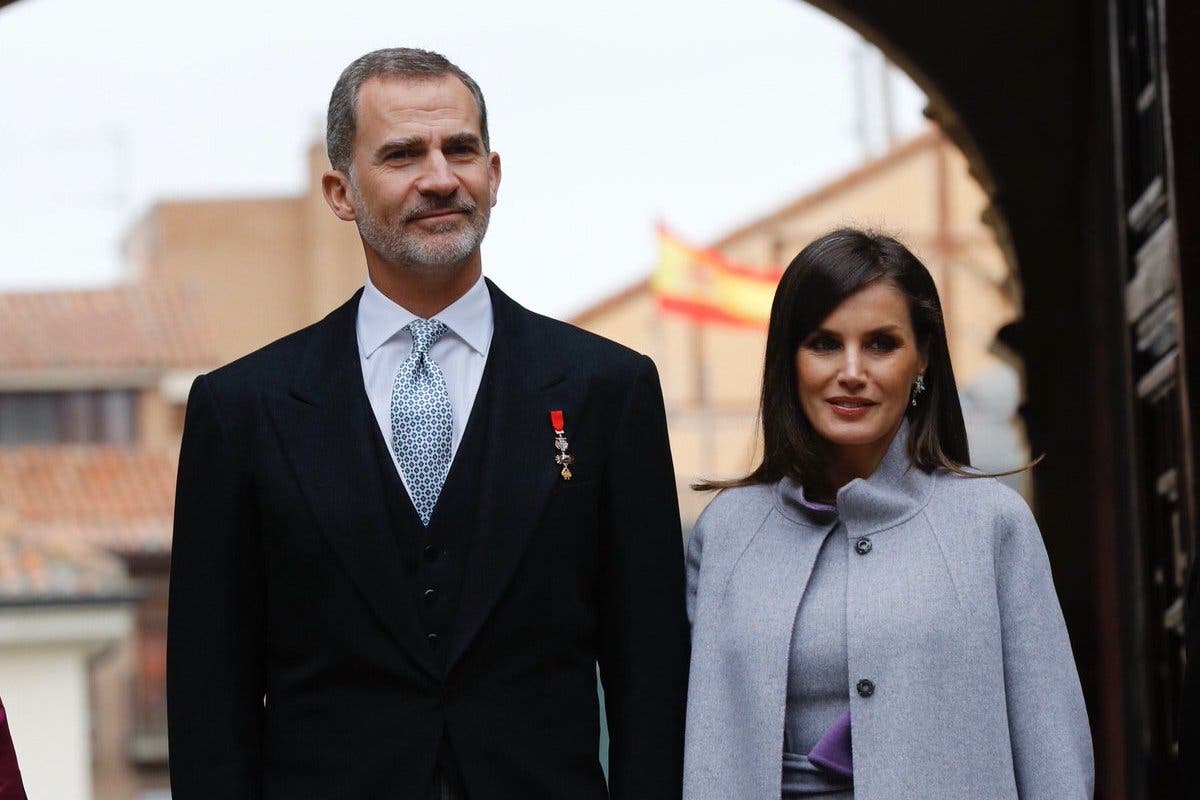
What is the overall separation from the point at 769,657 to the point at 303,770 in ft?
2.15

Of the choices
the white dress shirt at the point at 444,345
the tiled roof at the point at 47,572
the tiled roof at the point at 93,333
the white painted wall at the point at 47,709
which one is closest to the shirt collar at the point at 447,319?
the white dress shirt at the point at 444,345

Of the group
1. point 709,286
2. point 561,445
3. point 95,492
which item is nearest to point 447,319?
point 561,445

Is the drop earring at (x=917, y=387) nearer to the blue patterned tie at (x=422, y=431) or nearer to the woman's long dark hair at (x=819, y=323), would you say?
the woman's long dark hair at (x=819, y=323)

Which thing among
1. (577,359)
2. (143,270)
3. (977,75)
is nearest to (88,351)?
(143,270)

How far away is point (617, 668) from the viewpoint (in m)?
3.46

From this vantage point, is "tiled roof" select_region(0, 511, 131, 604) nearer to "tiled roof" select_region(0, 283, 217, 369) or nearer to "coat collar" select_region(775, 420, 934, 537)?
"tiled roof" select_region(0, 283, 217, 369)

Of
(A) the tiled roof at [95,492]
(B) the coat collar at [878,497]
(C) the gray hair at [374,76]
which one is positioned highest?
(A) the tiled roof at [95,492]

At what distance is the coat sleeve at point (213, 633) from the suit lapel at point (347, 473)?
0.10 meters

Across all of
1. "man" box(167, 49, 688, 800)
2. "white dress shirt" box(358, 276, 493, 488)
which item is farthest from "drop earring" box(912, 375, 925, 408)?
"white dress shirt" box(358, 276, 493, 488)

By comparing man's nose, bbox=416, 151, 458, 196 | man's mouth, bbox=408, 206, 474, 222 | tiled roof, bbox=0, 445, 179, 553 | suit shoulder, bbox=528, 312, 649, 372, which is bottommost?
suit shoulder, bbox=528, 312, 649, 372

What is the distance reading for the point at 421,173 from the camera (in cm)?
345

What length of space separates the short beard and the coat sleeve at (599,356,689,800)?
31cm

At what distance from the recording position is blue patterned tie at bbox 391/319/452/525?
135 inches

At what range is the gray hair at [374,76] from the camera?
351cm
